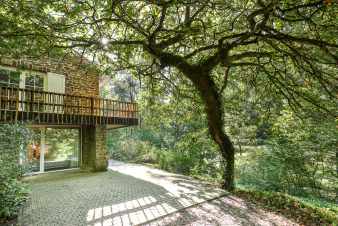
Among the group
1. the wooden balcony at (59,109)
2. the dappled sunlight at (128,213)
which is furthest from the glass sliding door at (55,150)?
the dappled sunlight at (128,213)

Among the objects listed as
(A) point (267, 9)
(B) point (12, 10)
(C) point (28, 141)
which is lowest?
(C) point (28, 141)

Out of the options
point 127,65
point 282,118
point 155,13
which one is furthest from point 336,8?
point 127,65

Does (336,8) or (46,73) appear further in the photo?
(46,73)

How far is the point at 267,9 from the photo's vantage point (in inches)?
132

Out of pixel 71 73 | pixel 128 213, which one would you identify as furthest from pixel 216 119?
pixel 71 73

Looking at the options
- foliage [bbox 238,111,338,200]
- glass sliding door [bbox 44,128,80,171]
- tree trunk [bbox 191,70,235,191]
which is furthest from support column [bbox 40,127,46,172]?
foliage [bbox 238,111,338,200]

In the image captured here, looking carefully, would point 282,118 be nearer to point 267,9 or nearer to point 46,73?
point 267,9

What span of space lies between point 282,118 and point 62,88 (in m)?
8.78

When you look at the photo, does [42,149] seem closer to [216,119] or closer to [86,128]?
[86,128]

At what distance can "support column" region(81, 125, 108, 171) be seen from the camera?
10.6m

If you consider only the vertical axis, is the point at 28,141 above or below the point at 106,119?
below

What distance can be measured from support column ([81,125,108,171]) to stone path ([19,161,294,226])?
236 cm

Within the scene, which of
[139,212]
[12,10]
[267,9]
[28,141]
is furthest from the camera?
[28,141]

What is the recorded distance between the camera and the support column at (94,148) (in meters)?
10.6
